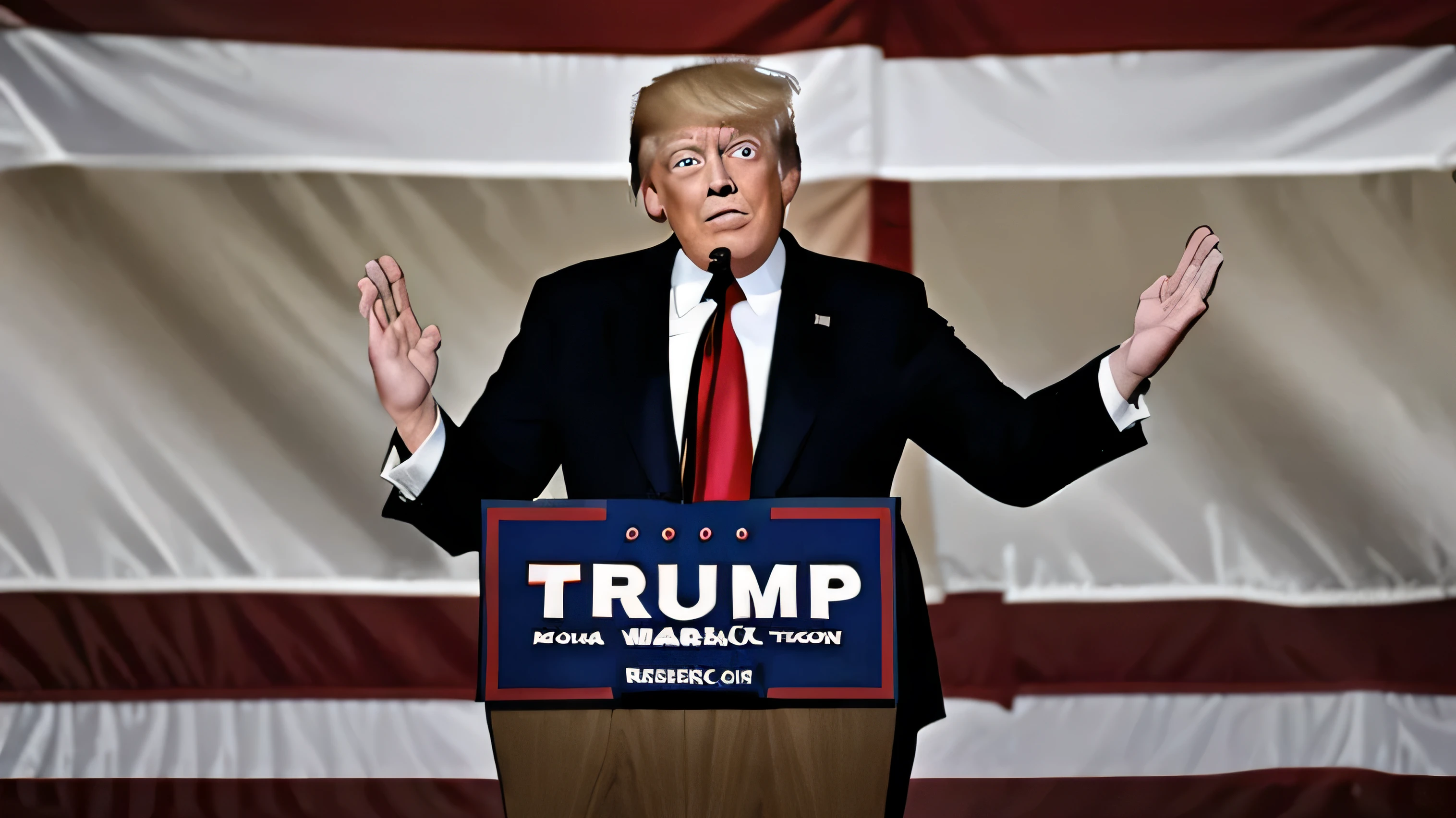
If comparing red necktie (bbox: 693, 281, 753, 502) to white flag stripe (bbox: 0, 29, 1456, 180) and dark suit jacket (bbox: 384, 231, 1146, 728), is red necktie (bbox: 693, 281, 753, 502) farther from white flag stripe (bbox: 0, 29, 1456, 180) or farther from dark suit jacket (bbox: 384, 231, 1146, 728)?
white flag stripe (bbox: 0, 29, 1456, 180)

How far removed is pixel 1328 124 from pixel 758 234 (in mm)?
1031

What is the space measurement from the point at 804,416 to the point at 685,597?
0.36 m

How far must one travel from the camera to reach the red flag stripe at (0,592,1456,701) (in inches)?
72.7

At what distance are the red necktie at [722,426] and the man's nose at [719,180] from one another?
0.72 feet

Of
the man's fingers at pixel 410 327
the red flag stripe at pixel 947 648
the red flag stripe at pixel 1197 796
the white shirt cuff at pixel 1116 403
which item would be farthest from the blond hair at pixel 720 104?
the red flag stripe at pixel 1197 796

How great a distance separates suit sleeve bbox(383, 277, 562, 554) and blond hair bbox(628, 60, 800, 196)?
364 millimetres

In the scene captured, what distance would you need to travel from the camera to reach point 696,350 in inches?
68.4

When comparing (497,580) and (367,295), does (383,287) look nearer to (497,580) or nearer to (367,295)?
(367,295)

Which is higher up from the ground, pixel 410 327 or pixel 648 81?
pixel 648 81

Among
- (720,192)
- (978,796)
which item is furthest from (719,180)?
(978,796)

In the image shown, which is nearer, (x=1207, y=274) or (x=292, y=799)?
(x=1207, y=274)

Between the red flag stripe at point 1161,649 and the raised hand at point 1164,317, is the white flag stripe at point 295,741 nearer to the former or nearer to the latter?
the red flag stripe at point 1161,649

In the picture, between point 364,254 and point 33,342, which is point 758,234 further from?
point 33,342

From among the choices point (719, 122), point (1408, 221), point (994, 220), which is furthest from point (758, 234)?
point (1408, 221)
